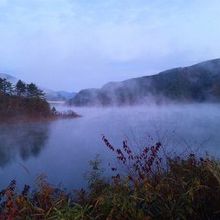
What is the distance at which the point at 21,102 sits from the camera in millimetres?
27047

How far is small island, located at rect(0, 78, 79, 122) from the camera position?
972 inches

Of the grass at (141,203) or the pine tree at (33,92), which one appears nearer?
the grass at (141,203)

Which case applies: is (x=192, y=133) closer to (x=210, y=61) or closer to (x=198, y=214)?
(x=198, y=214)

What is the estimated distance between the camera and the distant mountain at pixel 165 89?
109ft

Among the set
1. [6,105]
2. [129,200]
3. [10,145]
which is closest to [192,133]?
[10,145]

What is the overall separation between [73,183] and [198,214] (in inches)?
126

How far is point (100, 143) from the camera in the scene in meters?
10.0

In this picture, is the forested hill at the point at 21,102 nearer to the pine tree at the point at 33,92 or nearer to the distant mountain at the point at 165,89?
the pine tree at the point at 33,92

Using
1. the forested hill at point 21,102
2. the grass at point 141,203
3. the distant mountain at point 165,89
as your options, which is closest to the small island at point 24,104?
the forested hill at point 21,102

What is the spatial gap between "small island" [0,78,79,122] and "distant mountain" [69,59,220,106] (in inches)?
260

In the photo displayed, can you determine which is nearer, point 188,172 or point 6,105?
point 188,172

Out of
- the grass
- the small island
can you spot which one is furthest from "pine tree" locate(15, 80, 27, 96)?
the grass

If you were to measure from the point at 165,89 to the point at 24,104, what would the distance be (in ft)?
48.7

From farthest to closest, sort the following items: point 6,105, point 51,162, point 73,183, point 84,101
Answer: point 84,101 < point 6,105 < point 51,162 < point 73,183
